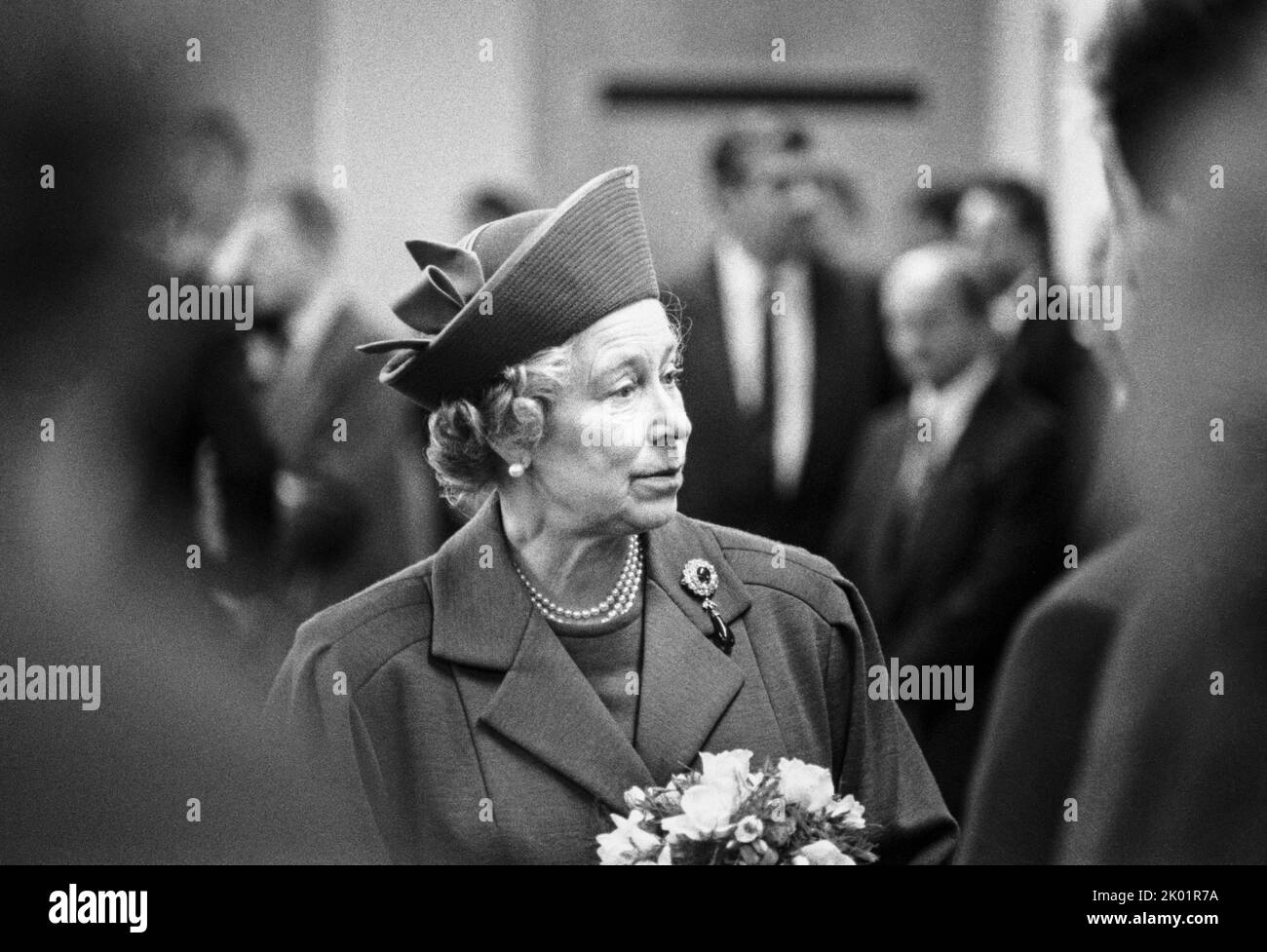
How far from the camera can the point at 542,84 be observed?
3.99m

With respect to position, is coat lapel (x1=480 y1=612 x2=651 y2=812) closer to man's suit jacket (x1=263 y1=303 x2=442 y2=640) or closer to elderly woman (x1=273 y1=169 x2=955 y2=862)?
elderly woman (x1=273 y1=169 x2=955 y2=862)

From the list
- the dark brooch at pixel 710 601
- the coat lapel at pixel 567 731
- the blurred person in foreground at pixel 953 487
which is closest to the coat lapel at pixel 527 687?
the coat lapel at pixel 567 731

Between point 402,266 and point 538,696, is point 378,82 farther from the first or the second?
point 538,696

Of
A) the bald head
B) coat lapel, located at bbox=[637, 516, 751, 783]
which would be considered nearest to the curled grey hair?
coat lapel, located at bbox=[637, 516, 751, 783]

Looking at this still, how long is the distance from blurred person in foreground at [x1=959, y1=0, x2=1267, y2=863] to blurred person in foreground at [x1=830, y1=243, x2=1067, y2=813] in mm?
120

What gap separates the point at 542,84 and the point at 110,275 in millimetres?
852

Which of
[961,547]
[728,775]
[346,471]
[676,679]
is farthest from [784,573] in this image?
[346,471]

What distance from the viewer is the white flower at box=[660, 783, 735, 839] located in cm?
338

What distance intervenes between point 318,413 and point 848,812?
1.26m

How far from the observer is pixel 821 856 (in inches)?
135

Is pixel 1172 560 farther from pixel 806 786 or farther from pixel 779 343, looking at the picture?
pixel 779 343

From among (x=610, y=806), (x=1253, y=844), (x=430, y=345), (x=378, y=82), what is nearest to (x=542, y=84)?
(x=378, y=82)

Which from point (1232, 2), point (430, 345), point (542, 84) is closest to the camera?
point (430, 345)
